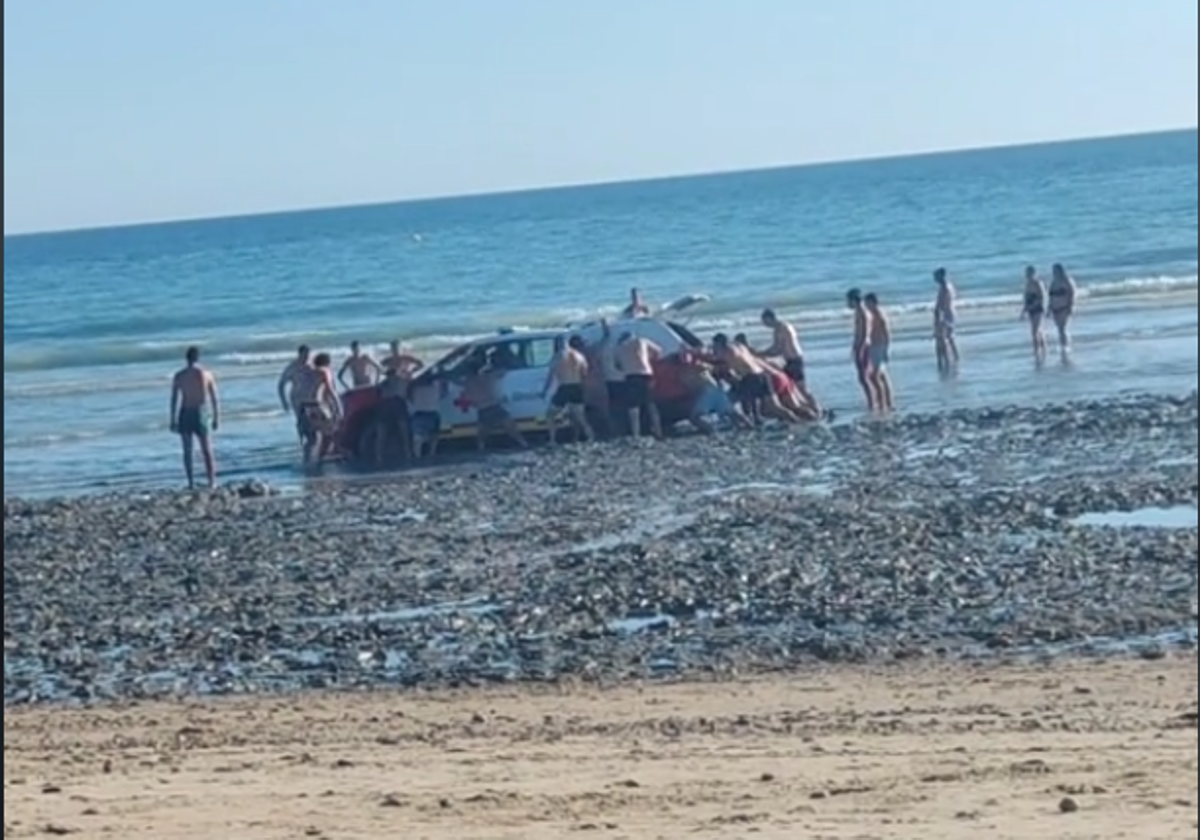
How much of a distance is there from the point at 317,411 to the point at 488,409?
1.90 metres

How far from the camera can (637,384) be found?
24.9 m

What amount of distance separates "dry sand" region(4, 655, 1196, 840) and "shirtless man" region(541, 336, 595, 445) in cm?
1279

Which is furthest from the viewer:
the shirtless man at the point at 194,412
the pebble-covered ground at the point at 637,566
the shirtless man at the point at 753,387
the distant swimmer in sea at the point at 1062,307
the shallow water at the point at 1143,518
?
the distant swimmer in sea at the point at 1062,307

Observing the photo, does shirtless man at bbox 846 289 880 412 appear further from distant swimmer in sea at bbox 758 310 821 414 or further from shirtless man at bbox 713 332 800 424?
shirtless man at bbox 713 332 800 424

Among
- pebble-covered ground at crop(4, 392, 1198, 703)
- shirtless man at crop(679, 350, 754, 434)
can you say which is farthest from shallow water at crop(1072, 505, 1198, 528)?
shirtless man at crop(679, 350, 754, 434)

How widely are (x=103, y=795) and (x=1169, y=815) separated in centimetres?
405

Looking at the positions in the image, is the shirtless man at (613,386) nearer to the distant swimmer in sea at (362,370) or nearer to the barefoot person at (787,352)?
the barefoot person at (787,352)

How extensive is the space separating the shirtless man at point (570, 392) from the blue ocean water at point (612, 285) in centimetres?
286

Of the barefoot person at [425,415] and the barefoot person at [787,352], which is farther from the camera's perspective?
the barefoot person at [787,352]

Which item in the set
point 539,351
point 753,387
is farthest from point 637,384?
point 539,351

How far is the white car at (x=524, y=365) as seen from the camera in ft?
83.4

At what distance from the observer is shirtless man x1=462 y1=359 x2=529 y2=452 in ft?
83.2

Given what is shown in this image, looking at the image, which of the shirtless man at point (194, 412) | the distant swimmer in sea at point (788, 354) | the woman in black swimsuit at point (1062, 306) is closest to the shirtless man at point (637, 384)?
the distant swimmer in sea at point (788, 354)

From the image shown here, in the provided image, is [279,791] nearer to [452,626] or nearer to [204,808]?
[204,808]
